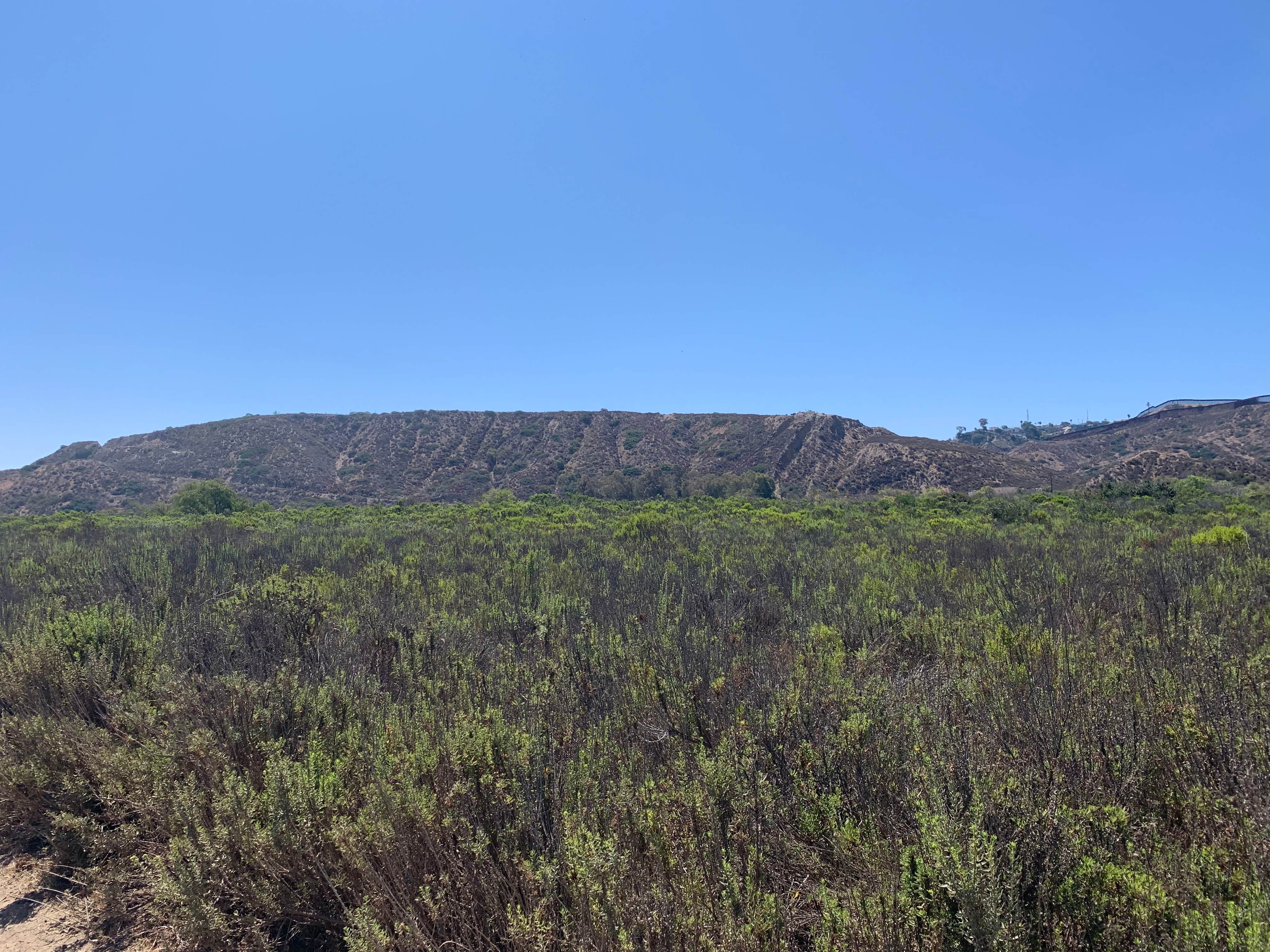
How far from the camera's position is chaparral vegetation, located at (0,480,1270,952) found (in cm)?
193

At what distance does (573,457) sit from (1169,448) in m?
50.7

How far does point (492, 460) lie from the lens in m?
59.6

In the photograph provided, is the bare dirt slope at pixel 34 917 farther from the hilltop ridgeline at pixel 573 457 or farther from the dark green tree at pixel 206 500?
the hilltop ridgeline at pixel 573 457

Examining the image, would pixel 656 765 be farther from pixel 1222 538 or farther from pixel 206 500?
pixel 206 500

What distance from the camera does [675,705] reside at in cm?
372

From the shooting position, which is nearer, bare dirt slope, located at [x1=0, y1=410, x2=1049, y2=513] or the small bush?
the small bush

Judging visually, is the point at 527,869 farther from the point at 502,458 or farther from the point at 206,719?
the point at 502,458

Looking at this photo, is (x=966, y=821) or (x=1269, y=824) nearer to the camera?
(x=1269, y=824)

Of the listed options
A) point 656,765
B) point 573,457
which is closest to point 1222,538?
point 656,765

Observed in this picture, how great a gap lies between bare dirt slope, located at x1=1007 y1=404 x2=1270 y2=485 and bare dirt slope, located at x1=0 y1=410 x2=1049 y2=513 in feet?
22.6

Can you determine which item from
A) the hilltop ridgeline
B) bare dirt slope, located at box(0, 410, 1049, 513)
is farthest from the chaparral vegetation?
bare dirt slope, located at box(0, 410, 1049, 513)

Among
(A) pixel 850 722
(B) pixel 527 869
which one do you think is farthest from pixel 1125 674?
(B) pixel 527 869

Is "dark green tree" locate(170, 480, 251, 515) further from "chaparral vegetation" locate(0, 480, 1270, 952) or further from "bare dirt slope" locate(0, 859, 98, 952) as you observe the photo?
"bare dirt slope" locate(0, 859, 98, 952)

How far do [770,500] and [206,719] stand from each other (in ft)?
97.1
